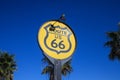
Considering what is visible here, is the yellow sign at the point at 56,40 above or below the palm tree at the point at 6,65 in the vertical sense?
below

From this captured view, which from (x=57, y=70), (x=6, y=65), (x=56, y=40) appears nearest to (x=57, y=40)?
(x=56, y=40)

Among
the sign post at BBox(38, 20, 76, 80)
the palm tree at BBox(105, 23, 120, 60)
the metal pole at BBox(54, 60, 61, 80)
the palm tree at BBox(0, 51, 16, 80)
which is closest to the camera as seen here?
the metal pole at BBox(54, 60, 61, 80)

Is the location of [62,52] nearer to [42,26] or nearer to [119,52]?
[42,26]

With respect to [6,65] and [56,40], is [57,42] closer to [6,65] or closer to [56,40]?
[56,40]

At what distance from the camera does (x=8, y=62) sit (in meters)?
39.1

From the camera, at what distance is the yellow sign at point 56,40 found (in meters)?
3.33

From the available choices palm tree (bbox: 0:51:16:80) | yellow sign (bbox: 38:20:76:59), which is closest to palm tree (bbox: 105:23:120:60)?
palm tree (bbox: 0:51:16:80)

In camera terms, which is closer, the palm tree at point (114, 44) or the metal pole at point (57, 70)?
the metal pole at point (57, 70)

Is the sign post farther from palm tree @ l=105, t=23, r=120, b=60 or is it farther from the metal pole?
palm tree @ l=105, t=23, r=120, b=60

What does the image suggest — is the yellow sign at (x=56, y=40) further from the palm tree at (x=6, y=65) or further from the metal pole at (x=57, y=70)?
the palm tree at (x=6, y=65)

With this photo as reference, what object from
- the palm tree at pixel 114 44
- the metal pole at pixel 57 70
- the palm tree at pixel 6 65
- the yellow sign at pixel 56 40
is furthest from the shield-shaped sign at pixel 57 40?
the palm tree at pixel 6 65

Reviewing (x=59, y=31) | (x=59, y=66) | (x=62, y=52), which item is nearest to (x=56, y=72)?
(x=59, y=66)

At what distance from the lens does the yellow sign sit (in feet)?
10.9

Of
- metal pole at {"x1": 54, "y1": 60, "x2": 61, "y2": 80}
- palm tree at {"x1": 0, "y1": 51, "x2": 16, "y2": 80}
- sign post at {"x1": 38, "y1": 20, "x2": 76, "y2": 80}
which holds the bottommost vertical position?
metal pole at {"x1": 54, "y1": 60, "x2": 61, "y2": 80}
